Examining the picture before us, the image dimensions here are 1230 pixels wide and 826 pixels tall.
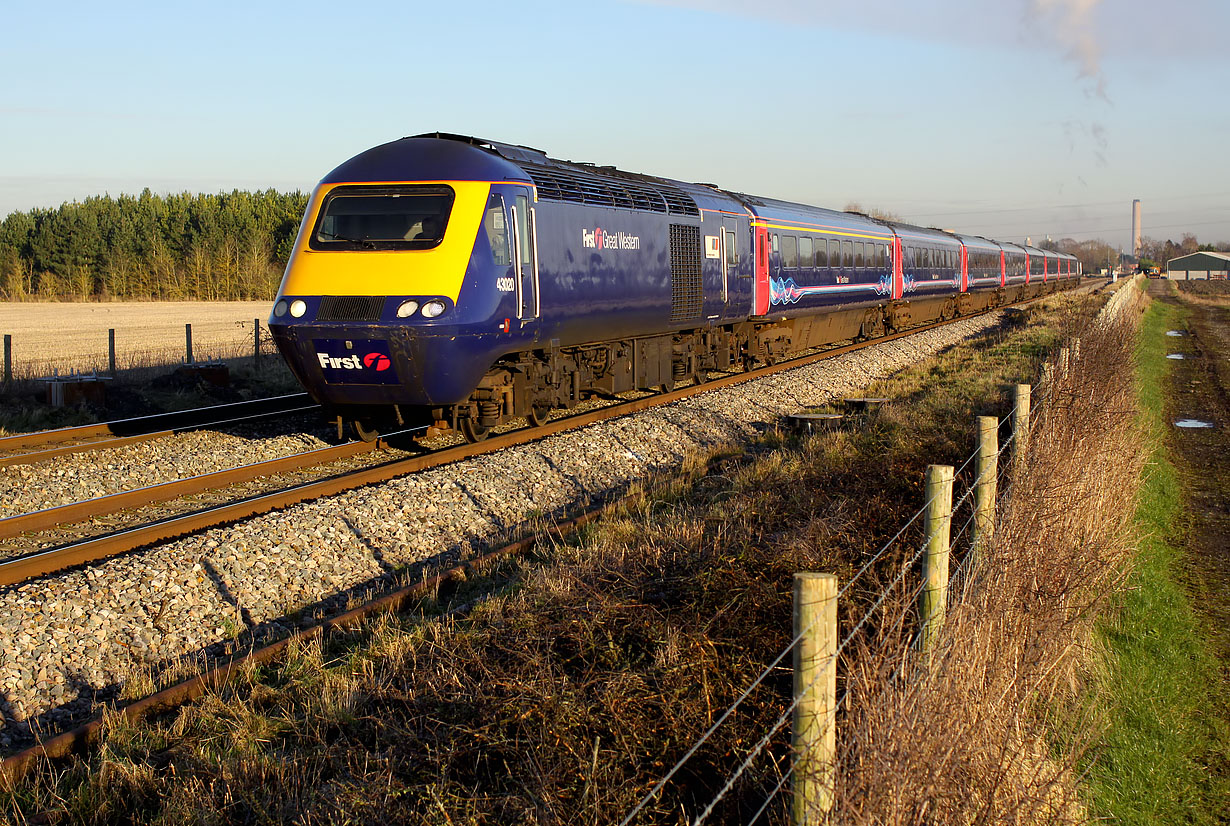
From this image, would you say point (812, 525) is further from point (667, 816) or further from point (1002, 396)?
point (1002, 396)

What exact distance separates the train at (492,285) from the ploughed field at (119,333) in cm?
1046

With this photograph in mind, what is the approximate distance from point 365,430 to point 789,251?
11.5 metres

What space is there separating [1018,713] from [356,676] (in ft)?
11.1

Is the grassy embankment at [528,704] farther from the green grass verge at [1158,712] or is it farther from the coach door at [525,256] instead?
the coach door at [525,256]

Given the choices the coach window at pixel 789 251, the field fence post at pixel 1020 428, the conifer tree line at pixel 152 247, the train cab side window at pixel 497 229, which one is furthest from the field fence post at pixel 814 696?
the conifer tree line at pixel 152 247

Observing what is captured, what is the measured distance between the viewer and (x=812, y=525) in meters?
6.28

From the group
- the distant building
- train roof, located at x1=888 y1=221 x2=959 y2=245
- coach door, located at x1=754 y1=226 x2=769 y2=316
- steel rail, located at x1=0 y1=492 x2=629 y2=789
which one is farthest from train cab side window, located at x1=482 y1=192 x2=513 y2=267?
the distant building

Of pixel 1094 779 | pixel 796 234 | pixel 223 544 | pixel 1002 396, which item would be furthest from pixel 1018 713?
pixel 796 234

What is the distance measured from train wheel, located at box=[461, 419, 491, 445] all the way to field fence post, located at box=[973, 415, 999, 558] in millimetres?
7663

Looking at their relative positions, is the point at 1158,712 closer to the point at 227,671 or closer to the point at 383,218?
the point at 227,671

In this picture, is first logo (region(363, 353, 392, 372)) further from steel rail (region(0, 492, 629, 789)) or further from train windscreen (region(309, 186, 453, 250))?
steel rail (region(0, 492, 629, 789))

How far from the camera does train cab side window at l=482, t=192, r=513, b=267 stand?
35.4 ft

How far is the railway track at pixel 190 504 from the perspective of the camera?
25.6 ft

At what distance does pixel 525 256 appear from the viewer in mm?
11430
